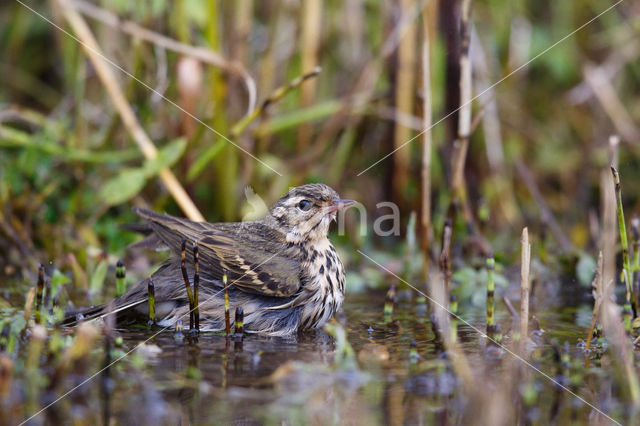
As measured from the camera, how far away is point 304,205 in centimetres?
490

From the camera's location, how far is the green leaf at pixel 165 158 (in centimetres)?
568

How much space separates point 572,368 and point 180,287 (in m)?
2.14

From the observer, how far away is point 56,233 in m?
5.84

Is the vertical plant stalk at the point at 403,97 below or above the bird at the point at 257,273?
above

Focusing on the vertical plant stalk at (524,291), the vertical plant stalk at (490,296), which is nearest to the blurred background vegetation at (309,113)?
the vertical plant stalk at (490,296)

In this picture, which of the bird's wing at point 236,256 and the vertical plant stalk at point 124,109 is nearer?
the bird's wing at point 236,256

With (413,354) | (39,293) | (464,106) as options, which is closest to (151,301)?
(39,293)

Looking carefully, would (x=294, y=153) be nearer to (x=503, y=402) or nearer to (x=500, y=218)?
(x=500, y=218)

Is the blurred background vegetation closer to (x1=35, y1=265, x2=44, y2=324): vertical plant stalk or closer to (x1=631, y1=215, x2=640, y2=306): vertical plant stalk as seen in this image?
(x1=35, y1=265, x2=44, y2=324): vertical plant stalk

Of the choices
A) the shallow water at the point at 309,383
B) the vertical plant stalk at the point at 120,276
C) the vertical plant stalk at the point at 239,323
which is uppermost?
the vertical plant stalk at the point at 120,276

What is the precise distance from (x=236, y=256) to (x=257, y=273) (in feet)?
0.54

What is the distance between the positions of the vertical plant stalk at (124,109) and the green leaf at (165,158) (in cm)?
5

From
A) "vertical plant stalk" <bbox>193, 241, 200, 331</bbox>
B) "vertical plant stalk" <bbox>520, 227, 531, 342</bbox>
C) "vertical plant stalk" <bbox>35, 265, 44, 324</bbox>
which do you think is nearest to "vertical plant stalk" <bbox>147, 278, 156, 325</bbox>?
"vertical plant stalk" <bbox>193, 241, 200, 331</bbox>

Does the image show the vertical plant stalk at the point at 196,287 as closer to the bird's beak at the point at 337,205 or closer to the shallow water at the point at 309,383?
the shallow water at the point at 309,383
